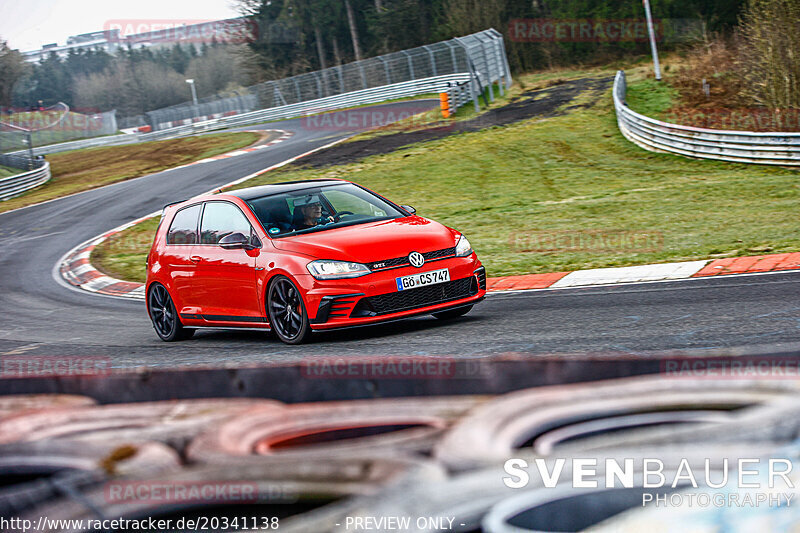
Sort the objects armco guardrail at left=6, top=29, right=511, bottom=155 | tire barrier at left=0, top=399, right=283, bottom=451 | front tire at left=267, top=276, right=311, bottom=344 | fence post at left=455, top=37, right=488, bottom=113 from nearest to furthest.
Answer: tire barrier at left=0, top=399, right=283, bottom=451
front tire at left=267, top=276, right=311, bottom=344
fence post at left=455, top=37, right=488, bottom=113
armco guardrail at left=6, top=29, right=511, bottom=155

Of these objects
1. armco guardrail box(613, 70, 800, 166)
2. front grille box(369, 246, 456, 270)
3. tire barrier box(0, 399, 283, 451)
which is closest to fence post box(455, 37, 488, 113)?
armco guardrail box(613, 70, 800, 166)

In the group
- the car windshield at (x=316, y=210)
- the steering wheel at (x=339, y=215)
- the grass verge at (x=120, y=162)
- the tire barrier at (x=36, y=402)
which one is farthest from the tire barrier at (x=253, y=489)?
the grass verge at (x=120, y=162)

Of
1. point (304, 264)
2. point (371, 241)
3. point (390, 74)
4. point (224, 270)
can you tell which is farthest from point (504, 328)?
point (390, 74)

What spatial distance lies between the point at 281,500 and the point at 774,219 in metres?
12.6

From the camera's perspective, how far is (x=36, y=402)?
3.94 m

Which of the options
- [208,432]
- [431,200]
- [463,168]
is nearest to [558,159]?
[463,168]

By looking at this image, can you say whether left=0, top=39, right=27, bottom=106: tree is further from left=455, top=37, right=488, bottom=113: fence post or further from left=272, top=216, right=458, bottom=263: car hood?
left=272, top=216, right=458, bottom=263: car hood

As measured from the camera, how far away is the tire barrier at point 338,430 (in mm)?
2826

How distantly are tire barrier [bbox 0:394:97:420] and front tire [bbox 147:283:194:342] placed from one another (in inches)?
218

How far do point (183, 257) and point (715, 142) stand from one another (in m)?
17.7

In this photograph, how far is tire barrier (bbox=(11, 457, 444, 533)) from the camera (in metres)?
2.57

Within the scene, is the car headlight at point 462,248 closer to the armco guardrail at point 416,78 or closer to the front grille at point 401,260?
the front grille at point 401,260

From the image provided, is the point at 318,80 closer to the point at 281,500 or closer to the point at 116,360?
the point at 116,360

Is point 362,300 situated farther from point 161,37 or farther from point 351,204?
point 161,37
